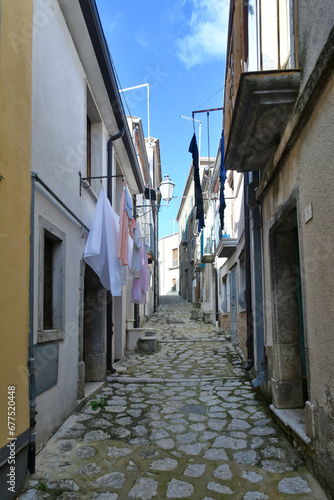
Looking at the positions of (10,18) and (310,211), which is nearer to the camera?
(10,18)

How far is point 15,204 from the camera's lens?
338cm

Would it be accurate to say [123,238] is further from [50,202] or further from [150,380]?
[150,380]

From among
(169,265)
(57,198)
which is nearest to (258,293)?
(57,198)

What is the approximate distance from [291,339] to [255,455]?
60.9 inches

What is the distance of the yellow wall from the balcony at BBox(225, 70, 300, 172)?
217 centimetres

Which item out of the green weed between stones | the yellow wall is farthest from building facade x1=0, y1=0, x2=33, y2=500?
the green weed between stones

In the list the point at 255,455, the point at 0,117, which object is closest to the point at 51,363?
the point at 255,455

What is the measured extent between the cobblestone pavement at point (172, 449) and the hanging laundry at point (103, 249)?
1.85 metres

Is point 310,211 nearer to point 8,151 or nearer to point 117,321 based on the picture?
point 8,151

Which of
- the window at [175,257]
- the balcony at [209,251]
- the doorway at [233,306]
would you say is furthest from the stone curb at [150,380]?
the window at [175,257]

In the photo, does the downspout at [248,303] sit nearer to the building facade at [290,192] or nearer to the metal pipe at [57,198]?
the building facade at [290,192]

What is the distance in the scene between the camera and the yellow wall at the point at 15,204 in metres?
3.15

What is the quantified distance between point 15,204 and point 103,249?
2865 mm

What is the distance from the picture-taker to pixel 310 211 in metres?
3.63
